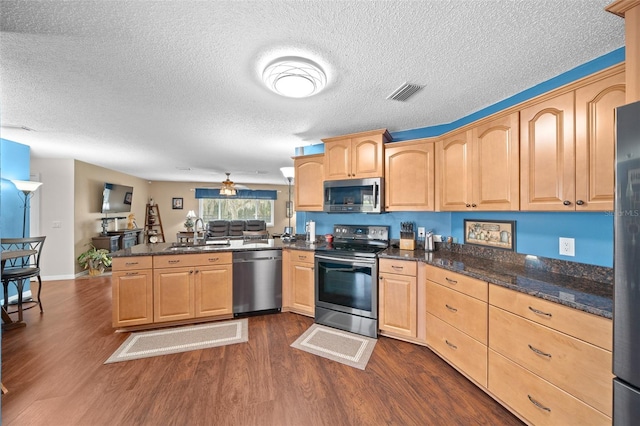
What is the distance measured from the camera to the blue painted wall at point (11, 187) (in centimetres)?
356

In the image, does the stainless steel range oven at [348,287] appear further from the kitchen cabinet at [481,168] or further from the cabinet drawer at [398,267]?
the kitchen cabinet at [481,168]

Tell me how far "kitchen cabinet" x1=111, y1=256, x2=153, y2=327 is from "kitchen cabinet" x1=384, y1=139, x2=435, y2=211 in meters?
2.85

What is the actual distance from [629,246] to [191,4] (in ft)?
7.38

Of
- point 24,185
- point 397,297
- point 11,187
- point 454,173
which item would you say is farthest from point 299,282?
point 11,187

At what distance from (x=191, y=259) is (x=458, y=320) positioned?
279 centimetres

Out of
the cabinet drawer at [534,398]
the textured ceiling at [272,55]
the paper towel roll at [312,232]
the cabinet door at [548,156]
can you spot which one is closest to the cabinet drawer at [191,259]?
the paper towel roll at [312,232]

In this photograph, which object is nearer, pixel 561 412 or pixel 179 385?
pixel 561 412

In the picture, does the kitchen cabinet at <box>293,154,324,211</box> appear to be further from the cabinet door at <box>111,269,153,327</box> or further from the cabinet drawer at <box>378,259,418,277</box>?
the cabinet door at <box>111,269,153,327</box>

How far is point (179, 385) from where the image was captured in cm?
190

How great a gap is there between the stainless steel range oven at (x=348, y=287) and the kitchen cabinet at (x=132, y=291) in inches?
74.5

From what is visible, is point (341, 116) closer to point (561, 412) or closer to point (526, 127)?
point (526, 127)

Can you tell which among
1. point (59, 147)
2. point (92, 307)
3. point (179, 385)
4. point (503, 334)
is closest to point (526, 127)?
point (503, 334)

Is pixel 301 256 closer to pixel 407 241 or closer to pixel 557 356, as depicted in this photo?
pixel 407 241

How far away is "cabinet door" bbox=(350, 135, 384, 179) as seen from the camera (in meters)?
2.90
